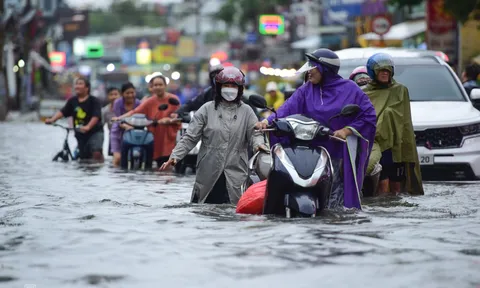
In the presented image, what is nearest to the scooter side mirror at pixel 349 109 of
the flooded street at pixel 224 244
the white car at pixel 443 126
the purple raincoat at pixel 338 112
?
the purple raincoat at pixel 338 112

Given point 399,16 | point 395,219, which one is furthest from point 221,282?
point 399,16

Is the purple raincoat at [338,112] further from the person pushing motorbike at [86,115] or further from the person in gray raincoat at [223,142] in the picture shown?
the person pushing motorbike at [86,115]

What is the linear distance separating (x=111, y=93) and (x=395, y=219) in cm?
1504

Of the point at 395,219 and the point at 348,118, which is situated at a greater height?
the point at 348,118

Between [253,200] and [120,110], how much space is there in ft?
37.0

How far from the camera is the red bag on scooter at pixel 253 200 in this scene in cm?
1173

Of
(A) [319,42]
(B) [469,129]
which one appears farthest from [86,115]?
(A) [319,42]

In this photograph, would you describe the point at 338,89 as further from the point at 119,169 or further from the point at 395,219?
the point at 119,169

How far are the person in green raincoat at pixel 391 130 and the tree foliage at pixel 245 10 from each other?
82445 millimetres

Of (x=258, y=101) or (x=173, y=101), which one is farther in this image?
(x=173, y=101)

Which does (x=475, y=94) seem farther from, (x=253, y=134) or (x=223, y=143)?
(x=223, y=143)

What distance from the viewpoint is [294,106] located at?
12008 millimetres

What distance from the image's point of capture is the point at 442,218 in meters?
11.7

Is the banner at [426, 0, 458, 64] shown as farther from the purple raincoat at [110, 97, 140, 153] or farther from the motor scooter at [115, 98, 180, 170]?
the motor scooter at [115, 98, 180, 170]
